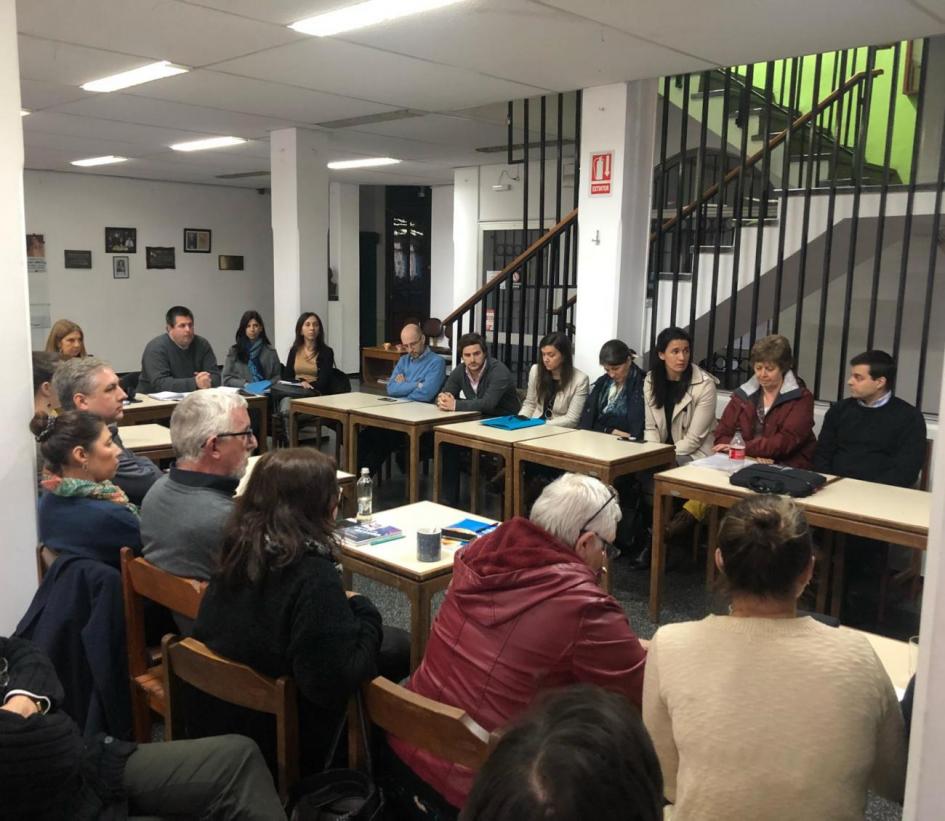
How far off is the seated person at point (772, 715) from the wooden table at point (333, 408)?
4.07 m

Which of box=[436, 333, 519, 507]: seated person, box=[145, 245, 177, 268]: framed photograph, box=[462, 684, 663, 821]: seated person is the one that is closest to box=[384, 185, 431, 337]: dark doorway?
box=[145, 245, 177, 268]: framed photograph

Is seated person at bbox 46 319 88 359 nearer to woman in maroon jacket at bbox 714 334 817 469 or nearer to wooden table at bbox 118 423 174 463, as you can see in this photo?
wooden table at bbox 118 423 174 463

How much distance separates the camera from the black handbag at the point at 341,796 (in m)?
1.73

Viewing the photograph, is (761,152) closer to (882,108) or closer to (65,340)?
(882,108)

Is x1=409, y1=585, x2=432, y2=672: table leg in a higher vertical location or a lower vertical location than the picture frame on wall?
lower

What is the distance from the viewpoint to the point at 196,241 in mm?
10945

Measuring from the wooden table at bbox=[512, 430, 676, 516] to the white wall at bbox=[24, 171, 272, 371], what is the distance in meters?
7.60

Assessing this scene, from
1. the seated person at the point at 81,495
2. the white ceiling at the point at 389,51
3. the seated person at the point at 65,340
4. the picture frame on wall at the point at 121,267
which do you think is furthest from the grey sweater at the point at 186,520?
the picture frame on wall at the point at 121,267

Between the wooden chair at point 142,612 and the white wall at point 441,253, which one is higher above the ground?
the white wall at point 441,253

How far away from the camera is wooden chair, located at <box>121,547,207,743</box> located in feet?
6.99

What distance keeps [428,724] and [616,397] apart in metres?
3.59

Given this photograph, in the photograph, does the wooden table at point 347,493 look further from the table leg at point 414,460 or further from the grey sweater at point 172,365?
the grey sweater at point 172,365

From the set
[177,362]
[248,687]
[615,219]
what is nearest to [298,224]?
[177,362]

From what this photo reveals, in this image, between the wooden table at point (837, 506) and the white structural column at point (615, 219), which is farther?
the white structural column at point (615, 219)
